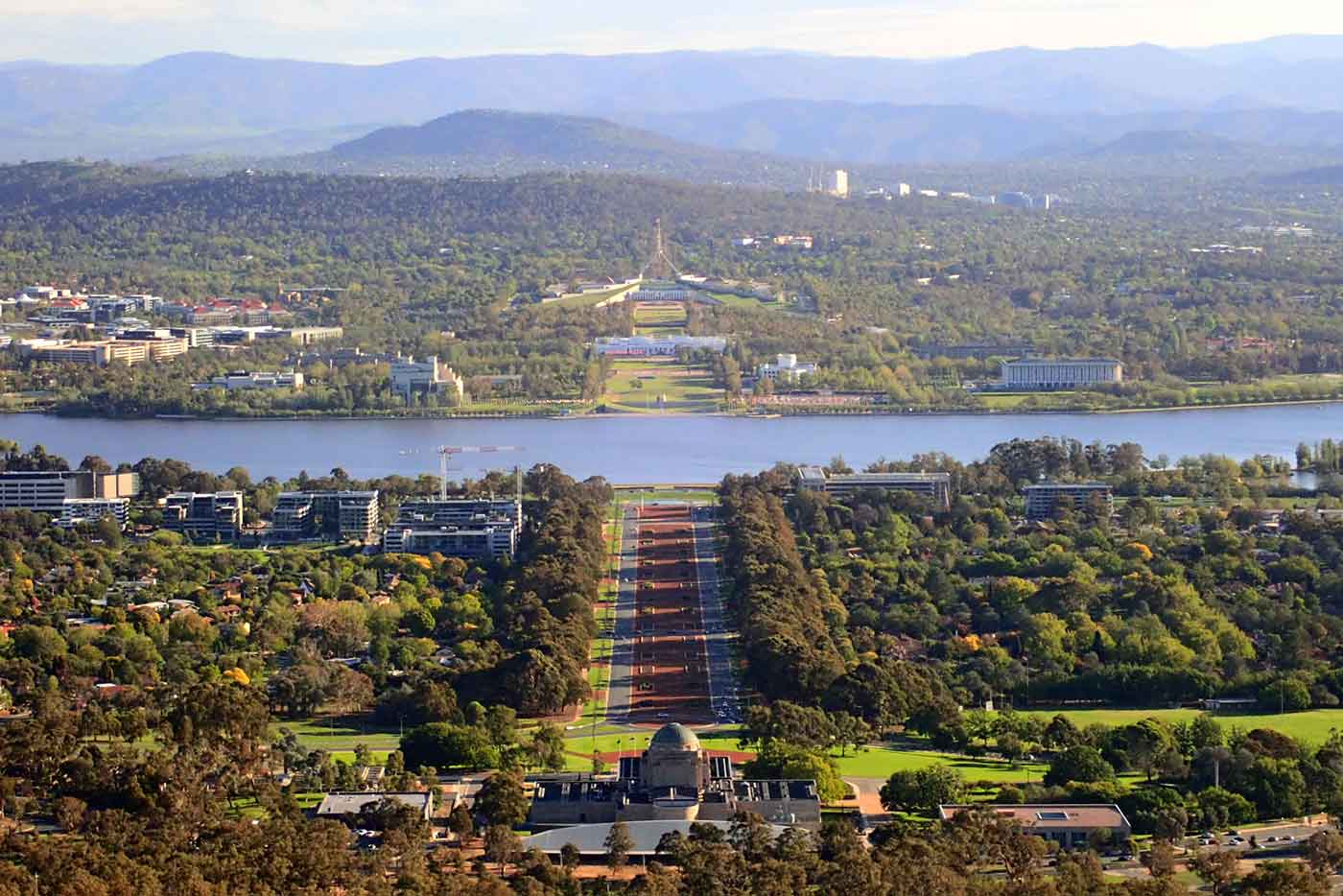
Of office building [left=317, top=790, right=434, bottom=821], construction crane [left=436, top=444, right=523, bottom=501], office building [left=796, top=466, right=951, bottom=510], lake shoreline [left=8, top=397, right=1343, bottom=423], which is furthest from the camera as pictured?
lake shoreline [left=8, top=397, right=1343, bottom=423]

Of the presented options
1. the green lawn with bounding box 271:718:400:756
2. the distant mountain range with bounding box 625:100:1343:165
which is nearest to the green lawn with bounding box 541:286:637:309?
the green lawn with bounding box 271:718:400:756

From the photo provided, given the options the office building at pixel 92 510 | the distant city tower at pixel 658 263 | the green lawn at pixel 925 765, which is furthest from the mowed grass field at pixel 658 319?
the green lawn at pixel 925 765

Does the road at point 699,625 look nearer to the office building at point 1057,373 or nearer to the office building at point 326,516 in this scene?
the office building at point 326,516

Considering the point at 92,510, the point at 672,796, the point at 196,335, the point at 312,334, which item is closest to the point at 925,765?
the point at 672,796

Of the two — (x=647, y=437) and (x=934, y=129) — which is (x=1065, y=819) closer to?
(x=647, y=437)

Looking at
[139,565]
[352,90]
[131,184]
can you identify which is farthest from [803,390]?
[352,90]

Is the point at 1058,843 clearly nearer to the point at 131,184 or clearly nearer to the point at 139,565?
the point at 139,565

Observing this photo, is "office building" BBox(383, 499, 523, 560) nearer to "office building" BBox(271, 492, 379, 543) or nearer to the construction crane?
"office building" BBox(271, 492, 379, 543)
